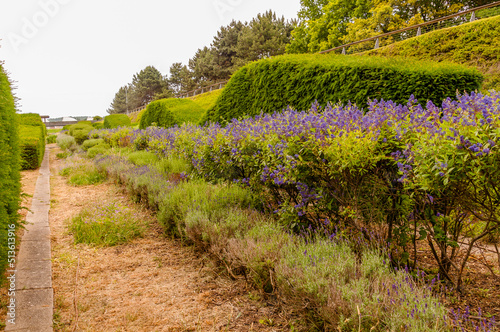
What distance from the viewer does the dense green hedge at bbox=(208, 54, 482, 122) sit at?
525 centimetres

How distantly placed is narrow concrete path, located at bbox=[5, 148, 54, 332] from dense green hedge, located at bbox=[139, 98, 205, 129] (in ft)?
29.9

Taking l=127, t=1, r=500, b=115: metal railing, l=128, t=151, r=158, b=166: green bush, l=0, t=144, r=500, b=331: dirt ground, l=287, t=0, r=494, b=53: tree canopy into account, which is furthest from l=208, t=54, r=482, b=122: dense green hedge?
l=287, t=0, r=494, b=53: tree canopy

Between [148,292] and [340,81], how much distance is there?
16.8 ft

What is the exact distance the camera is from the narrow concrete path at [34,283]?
2.49m

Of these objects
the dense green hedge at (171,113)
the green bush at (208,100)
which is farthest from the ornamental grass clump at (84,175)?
the green bush at (208,100)

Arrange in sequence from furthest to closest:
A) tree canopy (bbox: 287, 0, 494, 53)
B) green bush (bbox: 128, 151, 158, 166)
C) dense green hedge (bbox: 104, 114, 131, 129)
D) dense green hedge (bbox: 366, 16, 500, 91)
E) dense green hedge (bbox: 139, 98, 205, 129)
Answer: dense green hedge (bbox: 104, 114, 131, 129), tree canopy (bbox: 287, 0, 494, 53), dense green hedge (bbox: 139, 98, 205, 129), dense green hedge (bbox: 366, 16, 500, 91), green bush (bbox: 128, 151, 158, 166)

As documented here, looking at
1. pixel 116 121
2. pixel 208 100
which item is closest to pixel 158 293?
pixel 208 100

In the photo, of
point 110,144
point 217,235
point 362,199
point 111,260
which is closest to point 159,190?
point 111,260

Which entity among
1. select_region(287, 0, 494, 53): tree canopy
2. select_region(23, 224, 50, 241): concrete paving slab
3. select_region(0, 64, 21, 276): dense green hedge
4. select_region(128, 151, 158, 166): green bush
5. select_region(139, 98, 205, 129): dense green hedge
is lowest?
select_region(23, 224, 50, 241): concrete paving slab

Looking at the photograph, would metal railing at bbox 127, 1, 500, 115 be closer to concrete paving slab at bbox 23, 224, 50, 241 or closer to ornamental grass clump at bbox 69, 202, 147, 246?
ornamental grass clump at bbox 69, 202, 147, 246

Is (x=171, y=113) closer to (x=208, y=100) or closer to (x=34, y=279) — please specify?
(x=208, y=100)

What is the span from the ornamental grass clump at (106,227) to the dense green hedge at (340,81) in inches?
174

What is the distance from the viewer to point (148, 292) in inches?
122

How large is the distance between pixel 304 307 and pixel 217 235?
148 cm
